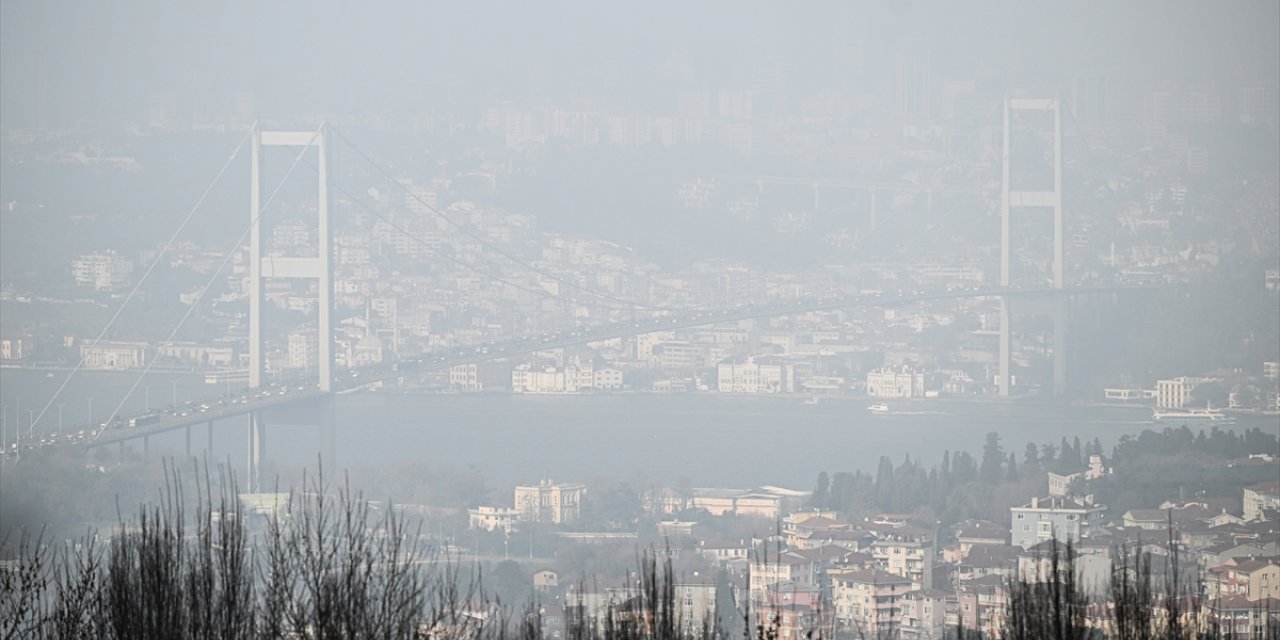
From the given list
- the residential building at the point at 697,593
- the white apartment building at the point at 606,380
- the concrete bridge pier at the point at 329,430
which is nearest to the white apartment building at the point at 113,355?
the concrete bridge pier at the point at 329,430

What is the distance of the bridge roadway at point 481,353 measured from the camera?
12.3 metres

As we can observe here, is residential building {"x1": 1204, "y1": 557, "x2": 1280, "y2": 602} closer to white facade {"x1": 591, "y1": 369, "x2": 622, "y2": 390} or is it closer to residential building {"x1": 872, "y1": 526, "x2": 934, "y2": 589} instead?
residential building {"x1": 872, "y1": 526, "x2": 934, "y2": 589}

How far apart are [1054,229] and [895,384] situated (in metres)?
3.36

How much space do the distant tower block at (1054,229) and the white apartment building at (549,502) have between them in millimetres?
6860

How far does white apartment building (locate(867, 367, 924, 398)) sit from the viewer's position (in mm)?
19547

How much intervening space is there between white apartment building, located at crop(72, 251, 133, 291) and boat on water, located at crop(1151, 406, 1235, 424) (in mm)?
8191

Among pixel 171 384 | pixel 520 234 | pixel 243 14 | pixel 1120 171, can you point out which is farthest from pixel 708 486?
pixel 243 14

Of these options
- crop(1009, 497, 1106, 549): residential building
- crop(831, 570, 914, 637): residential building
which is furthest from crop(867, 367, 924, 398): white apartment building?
crop(831, 570, 914, 637): residential building

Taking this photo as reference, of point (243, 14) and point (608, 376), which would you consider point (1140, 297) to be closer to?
point (608, 376)

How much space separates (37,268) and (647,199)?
7.06 metres

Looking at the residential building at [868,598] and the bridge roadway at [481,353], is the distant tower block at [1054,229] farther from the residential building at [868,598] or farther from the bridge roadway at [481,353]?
the residential building at [868,598]

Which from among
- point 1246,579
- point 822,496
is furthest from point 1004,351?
point 1246,579

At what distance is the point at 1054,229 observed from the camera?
2216 centimetres

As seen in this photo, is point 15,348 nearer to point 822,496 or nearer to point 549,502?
point 549,502
